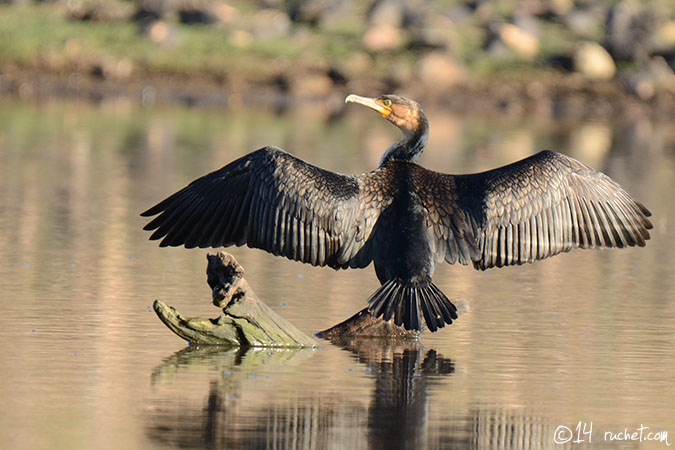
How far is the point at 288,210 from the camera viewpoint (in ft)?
30.0

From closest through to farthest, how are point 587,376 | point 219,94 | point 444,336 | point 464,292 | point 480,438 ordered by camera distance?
point 480,438
point 587,376
point 444,336
point 464,292
point 219,94

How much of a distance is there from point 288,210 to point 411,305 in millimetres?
1044

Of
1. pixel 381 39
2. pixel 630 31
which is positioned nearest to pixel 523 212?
pixel 381 39

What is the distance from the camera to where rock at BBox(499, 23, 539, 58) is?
114 feet

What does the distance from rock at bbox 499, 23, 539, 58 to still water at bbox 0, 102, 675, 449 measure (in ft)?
59.0

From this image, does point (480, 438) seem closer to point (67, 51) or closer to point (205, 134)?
point (205, 134)

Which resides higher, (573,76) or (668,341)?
(573,76)

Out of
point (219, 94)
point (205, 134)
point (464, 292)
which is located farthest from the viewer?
point (219, 94)

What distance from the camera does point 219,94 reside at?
3241cm

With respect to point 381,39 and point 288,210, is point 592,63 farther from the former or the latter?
point 288,210

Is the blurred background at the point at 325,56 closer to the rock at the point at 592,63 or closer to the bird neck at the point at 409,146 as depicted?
the rock at the point at 592,63

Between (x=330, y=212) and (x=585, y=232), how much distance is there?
181 centimetres

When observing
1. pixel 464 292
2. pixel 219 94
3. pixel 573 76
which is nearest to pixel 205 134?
pixel 219 94

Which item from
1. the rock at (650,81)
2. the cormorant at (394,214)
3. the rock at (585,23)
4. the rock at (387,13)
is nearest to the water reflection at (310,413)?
the cormorant at (394,214)
